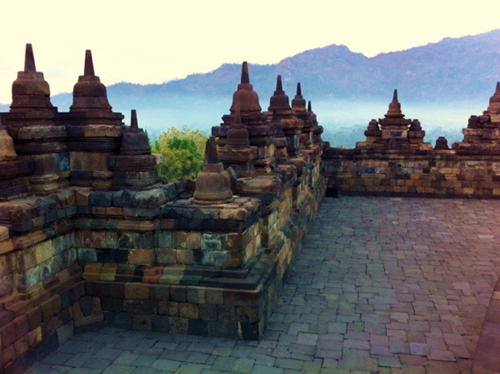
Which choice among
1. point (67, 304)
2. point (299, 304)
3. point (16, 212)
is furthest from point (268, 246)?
point (16, 212)

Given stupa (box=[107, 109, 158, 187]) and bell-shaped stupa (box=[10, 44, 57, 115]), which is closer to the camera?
bell-shaped stupa (box=[10, 44, 57, 115])

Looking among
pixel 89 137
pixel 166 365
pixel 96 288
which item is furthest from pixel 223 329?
pixel 89 137

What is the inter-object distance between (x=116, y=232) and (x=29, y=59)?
9.97ft

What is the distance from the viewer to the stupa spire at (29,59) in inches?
295

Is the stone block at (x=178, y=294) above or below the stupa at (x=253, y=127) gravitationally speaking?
below

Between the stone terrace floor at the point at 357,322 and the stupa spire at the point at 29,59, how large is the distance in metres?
4.31

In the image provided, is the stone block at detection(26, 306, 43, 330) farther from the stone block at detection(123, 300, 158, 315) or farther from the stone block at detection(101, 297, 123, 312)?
the stone block at detection(123, 300, 158, 315)

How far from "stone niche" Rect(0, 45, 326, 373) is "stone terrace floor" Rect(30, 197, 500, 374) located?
0.42m

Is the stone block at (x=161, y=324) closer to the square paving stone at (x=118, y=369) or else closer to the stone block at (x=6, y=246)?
the square paving stone at (x=118, y=369)

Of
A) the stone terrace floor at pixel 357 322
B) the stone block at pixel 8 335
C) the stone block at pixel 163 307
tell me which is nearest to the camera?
the stone block at pixel 8 335

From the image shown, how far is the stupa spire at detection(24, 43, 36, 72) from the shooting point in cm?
749

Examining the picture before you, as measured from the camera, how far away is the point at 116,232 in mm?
7848

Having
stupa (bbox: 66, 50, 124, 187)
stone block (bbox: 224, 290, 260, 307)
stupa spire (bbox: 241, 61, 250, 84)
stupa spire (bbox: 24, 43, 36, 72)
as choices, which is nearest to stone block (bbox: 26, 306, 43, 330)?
stupa (bbox: 66, 50, 124, 187)

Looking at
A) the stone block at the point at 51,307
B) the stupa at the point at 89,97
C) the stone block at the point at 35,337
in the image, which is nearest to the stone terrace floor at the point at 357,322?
the stone block at the point at 35,337
